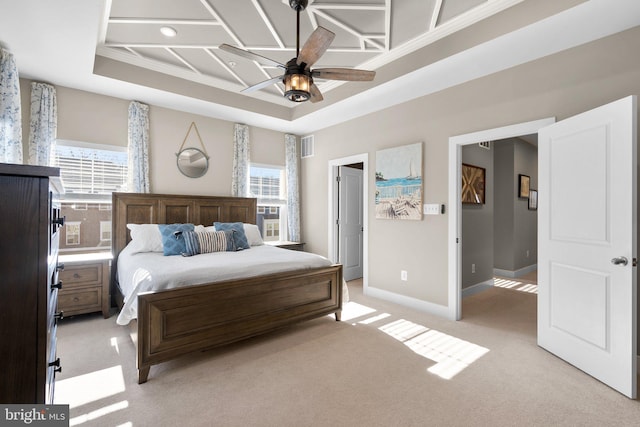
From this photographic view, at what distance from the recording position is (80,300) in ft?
10.9

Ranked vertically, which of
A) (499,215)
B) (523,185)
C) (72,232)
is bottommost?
(72,232)

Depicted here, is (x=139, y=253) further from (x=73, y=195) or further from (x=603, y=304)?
(x=603, y=304)

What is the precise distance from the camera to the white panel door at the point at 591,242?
2043mm

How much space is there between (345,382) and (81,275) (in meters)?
3.11

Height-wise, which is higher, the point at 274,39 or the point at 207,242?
the point at 274,39

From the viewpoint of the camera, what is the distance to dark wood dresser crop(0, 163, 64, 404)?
0.90 meters

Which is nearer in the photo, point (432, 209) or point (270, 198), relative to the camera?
point (432, 209)

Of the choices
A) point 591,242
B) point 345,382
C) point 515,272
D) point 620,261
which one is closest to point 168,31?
point 345,382

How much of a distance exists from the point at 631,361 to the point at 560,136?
68.2 inches

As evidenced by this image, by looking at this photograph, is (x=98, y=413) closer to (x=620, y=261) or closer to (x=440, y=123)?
(x=620, y=261)

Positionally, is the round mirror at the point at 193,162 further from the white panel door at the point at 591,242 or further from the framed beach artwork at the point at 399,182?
the white panel door at the point at 591,242

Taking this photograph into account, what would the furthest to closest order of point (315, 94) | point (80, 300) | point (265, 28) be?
point (80, 300)
point (265, 28)
point (315, 94)

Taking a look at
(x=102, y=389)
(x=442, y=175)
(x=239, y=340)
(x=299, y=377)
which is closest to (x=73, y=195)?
(x=102, y=389)

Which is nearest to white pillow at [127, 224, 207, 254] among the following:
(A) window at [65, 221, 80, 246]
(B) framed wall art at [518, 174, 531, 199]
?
(A) window at [65, 221, 80, 246]
